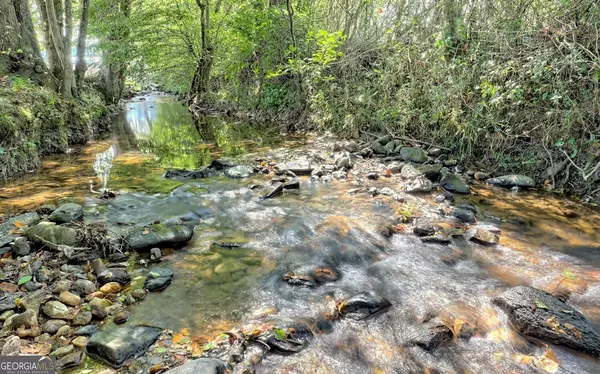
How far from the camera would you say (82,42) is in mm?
10602

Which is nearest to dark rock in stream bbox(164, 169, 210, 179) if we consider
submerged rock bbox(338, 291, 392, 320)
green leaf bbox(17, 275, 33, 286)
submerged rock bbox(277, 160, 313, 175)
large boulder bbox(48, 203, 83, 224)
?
submerged rock bbox(277, 160, 313, 175)

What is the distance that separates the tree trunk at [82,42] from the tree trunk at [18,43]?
129 centimetres

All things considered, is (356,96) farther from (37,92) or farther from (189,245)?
(37,92)

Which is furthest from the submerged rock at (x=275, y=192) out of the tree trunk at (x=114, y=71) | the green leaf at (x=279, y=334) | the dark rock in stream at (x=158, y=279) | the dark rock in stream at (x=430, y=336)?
the tree trunk at (x=114, y=71)

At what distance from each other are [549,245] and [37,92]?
961 centimetres

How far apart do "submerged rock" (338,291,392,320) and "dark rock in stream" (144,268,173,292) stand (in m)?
1.52

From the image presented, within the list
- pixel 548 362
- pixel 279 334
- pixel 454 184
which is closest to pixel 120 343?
pixel 279 334

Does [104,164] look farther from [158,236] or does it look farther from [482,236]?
[482,236]

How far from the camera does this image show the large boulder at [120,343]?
224 centimetres

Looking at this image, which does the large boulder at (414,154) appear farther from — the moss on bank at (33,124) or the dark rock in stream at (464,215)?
the moss on bank at (33,124)

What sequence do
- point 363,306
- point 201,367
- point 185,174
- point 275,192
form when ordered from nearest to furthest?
1. point 201,367
2. point 363,306
3. point 275,192
4. point 185,174

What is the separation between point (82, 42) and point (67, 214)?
886cm

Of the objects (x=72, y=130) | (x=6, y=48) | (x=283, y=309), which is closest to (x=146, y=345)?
(x=283, y=309)

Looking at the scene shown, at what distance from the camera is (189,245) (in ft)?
12.6
